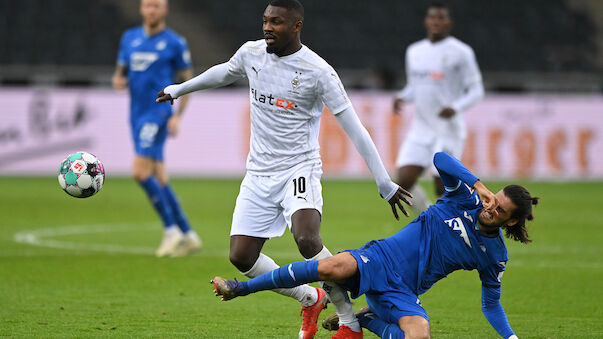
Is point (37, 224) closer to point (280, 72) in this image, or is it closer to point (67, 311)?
point (67, 311)

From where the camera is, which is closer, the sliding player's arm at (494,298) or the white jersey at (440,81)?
the sliding player's arm at (494,298)

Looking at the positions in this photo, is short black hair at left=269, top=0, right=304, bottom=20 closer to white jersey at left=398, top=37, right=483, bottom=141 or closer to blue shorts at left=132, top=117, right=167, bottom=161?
blue shorts at left=132, top=117, right=167, bottom=161

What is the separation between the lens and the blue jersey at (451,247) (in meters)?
5.78

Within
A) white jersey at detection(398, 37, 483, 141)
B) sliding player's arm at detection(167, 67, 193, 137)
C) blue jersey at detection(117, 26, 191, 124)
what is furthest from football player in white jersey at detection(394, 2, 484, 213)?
blue jersey at detection(117, 26, 191, 124)

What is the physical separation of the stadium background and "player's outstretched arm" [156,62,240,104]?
1668mm

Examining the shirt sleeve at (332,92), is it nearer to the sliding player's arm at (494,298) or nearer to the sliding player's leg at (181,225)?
the sliding player's arm at (494,298)

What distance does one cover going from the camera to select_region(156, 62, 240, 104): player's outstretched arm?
6.46 metres

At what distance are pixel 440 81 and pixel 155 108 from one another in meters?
3.45

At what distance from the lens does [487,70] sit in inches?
1026

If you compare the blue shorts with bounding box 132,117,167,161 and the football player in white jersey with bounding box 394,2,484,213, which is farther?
the football player in white jersey with bounding box 394,2,484,213

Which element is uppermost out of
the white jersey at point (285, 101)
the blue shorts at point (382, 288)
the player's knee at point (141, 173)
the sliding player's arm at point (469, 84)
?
the white jersey at point (285, 101)

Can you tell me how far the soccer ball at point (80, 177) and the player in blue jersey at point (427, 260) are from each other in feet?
6.41

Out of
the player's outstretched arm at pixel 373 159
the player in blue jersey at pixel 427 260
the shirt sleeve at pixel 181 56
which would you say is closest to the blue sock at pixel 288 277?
the player in blue jersey at pixel 427 260

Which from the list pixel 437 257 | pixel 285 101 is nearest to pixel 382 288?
pixel 437 257
